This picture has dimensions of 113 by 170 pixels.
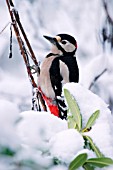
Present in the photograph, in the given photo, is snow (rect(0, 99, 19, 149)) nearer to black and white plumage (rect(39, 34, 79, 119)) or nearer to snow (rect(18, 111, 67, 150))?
snow (rect(18, 111, 67, 150))

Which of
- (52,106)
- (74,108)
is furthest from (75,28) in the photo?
(74,108)

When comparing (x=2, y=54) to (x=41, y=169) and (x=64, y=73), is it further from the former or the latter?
(x=41, y=169)

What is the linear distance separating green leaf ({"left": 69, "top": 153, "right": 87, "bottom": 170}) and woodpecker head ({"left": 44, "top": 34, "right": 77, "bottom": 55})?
0.69 meters

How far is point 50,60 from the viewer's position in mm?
889

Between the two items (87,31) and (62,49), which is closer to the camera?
(62,49)

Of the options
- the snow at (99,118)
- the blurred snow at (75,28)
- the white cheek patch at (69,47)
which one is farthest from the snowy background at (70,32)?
the snow at (99,118)

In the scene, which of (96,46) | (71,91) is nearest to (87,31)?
(96,46)

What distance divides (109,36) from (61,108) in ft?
1.24

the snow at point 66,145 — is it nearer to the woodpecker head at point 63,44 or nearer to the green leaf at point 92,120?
the green leaf at point 92,120

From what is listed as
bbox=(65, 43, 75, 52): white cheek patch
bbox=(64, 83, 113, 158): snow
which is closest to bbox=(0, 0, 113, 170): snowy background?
bbox=(65, 43, 75, 52): white cheek patch

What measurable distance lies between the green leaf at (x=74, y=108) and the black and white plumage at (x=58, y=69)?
556 mm

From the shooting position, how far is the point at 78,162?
0.63 feet

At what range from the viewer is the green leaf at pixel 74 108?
242 mm

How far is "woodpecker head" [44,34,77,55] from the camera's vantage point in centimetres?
88
